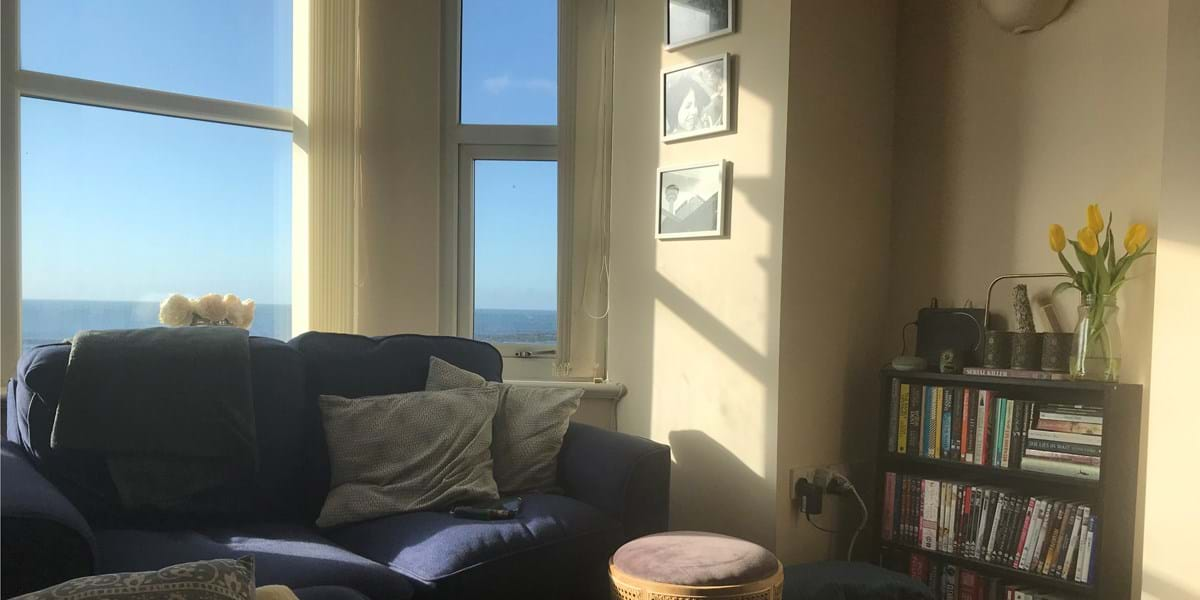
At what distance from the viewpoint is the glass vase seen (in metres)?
2.37

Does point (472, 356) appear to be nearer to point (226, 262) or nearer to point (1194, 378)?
point (226, 262)

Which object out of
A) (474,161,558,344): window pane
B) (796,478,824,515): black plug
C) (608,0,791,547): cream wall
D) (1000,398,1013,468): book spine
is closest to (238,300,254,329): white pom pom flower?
(474,161,558,344): window pane

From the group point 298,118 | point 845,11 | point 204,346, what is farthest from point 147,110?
point 845,11

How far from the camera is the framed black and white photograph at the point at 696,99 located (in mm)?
2887

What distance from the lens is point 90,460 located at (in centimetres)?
218

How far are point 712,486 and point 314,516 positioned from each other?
126 cm

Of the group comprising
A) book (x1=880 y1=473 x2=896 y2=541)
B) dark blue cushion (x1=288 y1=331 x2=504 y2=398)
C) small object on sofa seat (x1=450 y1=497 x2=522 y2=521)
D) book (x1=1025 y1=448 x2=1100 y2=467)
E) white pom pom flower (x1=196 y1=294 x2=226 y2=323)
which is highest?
white pom pom flower (x1=196 y1=294 x2=226 y2=323)

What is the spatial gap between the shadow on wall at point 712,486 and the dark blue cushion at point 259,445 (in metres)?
1.18

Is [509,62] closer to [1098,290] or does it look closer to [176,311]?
[176,311]

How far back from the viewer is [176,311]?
2.79 m

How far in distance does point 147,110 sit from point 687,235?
194 centimetres

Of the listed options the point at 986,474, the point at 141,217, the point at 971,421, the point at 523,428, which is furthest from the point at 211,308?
the point at 986,474

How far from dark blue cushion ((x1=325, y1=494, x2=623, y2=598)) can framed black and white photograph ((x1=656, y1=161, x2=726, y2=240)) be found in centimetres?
102

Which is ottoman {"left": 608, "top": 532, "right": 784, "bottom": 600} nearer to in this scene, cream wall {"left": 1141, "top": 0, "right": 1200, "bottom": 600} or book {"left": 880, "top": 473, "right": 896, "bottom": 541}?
book {"left": 880, "top": 473, "right": 896, "bottom": 541}
